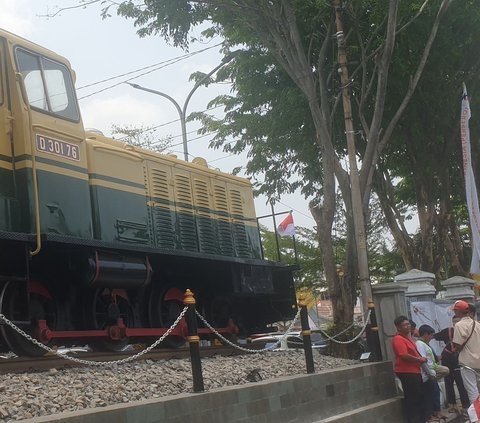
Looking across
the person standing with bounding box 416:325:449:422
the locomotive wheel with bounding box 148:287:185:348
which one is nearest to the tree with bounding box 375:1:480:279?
the person standing with bounding box 416:325:449:422

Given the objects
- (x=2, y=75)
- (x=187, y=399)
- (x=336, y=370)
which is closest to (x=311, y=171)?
(x=336, y=370)

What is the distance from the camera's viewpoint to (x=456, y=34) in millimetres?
16719

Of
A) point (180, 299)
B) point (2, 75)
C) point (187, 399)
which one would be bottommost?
point (187, 399)

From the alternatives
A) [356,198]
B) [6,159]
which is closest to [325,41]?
[356,198]

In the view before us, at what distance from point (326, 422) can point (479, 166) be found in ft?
42.3

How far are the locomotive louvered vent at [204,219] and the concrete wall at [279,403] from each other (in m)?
3.20

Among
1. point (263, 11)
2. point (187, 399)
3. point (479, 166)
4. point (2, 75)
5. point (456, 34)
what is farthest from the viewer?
point (479, 166)

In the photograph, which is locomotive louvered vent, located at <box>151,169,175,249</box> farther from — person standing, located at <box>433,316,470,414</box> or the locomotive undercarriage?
person standing, located at <box>433,316,470,414</box>

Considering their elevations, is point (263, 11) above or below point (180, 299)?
above

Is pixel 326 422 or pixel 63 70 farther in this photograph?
pixel 63 70

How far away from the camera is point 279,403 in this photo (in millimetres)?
7516

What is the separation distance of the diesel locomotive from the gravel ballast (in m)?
1.01

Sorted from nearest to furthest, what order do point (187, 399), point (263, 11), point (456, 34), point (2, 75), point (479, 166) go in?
point (187, 399) < point (2, 75) < point (263, 11) < point (456, 34) < point (479, 166)

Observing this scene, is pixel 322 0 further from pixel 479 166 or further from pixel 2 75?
pixel 479 166
